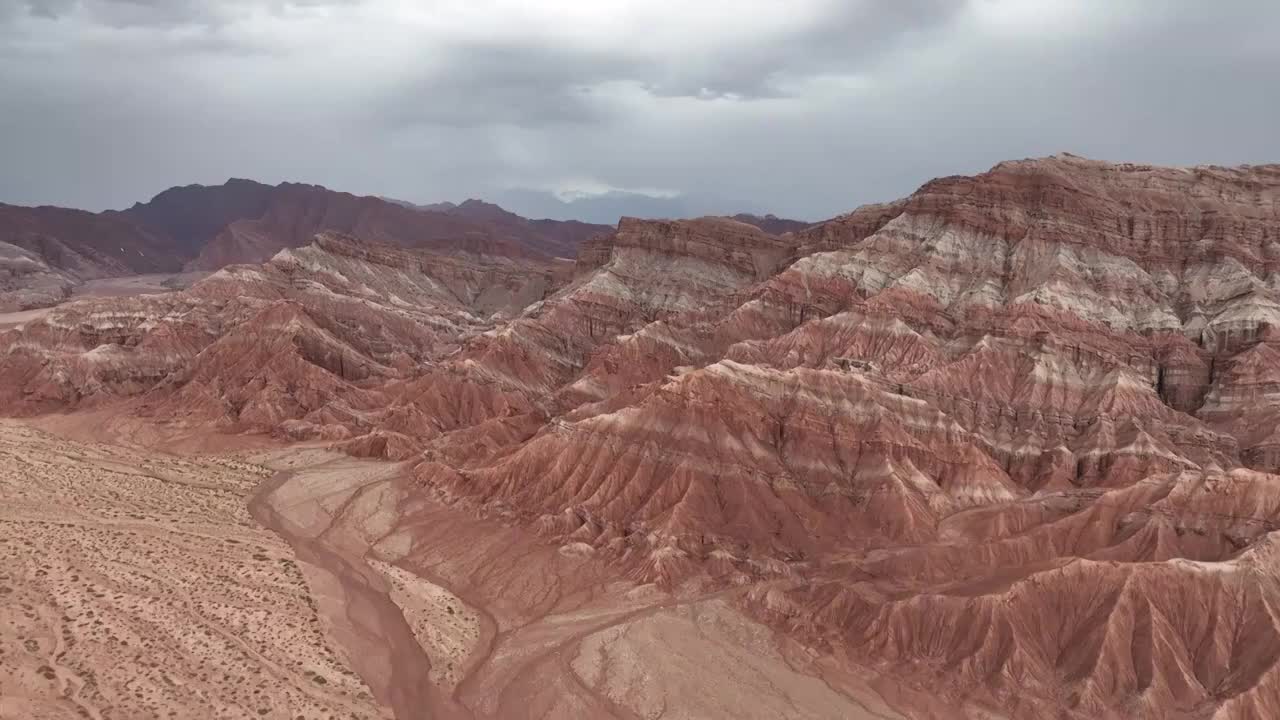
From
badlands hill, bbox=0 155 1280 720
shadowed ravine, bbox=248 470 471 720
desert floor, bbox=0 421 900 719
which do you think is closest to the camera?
desert floor, bbox=0 421 900 719

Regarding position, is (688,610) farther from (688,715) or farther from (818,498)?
(818,498)

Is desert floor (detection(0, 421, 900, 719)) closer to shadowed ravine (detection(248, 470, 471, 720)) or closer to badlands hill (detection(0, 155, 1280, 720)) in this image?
shadowed ravine (detection(248, 470, 471, 720))

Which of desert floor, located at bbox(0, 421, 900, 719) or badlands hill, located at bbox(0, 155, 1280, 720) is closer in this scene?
desert floor, located at bbox(0, 421, 900, 719)

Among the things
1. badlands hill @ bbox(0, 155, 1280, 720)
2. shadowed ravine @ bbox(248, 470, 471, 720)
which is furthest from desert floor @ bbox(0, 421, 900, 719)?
badlands hill @ bbox(0, 155, 1280, 720)

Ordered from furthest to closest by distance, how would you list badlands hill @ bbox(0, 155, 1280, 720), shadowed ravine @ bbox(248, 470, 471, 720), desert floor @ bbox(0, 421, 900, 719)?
badlands hill @ bbox(0, 155, 1280, 720) < shadowed ravine @ bbox(248, 470, 471, 720) < desert floor @ bbox(0, 421, 900, 719)

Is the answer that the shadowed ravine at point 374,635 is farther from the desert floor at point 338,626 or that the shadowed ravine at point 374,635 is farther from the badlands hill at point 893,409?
the badlands hill at point 893,409

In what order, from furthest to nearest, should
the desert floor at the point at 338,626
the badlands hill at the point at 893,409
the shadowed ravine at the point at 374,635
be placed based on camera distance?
the badlands hill at the point at 893,409 < the shadowed ravine at the point at 374,635 < the desert floor at the point at 338,626

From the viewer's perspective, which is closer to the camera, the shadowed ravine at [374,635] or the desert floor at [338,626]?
the desert floor at [338,626]

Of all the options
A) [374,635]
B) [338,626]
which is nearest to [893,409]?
[374,635]

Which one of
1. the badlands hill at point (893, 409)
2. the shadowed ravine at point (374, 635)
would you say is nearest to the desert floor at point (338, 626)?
the shadowed ravine at point (374, 635)

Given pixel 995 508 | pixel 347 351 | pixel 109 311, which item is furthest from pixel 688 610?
pixel 109 311
